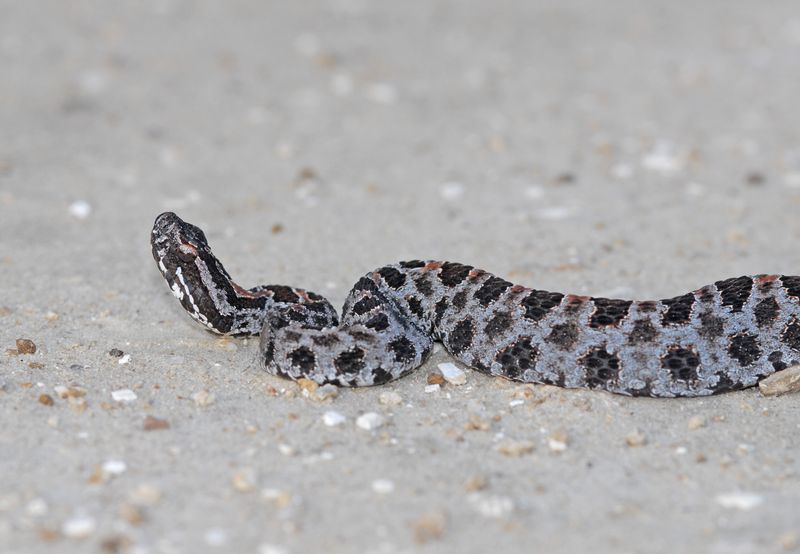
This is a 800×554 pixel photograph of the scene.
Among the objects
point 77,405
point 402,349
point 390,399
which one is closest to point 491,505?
point 390,399

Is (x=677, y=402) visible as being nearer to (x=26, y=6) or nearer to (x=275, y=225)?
(x=275, y=225)

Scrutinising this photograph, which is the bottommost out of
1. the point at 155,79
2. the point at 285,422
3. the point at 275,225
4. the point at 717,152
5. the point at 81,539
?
the point at 81,539

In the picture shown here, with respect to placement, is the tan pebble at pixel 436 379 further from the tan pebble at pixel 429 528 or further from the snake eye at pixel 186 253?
the snake eye at pixel 186 253

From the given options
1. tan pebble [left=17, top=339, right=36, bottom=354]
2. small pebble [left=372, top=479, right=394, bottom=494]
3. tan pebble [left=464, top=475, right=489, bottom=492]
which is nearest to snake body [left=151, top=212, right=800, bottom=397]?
tan pebble [left=17, top=339, right=36, bottom=354]

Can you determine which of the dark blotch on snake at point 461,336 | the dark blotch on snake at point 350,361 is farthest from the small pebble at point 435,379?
the dark blotch on snake at point 350,361

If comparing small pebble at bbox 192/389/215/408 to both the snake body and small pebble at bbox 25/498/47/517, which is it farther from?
small pebble at bbox 25/498/47/517

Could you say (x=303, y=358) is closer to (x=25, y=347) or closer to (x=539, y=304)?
(x=539, y=304)

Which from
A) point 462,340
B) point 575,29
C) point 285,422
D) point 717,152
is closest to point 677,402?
point 462,340
